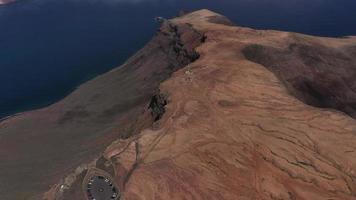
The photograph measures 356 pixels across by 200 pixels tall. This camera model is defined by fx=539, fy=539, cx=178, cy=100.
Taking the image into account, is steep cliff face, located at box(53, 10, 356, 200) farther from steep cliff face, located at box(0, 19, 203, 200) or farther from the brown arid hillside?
steep cliff face, located at box(0, 19, 203, 200)

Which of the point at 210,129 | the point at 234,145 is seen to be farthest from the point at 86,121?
the point at 234,145

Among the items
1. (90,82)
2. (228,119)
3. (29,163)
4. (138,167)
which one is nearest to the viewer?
(138,167)

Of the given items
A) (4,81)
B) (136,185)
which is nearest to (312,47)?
(136,185)

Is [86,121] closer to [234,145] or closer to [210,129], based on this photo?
[210,129]

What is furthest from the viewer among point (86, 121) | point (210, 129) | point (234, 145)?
point (86, 121)

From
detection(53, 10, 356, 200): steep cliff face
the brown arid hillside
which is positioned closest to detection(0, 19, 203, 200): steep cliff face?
the brown arid hillside

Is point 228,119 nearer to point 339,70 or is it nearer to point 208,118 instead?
point 208,118

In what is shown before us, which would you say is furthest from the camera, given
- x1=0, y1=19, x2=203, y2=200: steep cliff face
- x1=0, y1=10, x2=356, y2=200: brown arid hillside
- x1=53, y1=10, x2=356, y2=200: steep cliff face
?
x1=0, y1=19, x2=203, y2=200: steep cliff face
